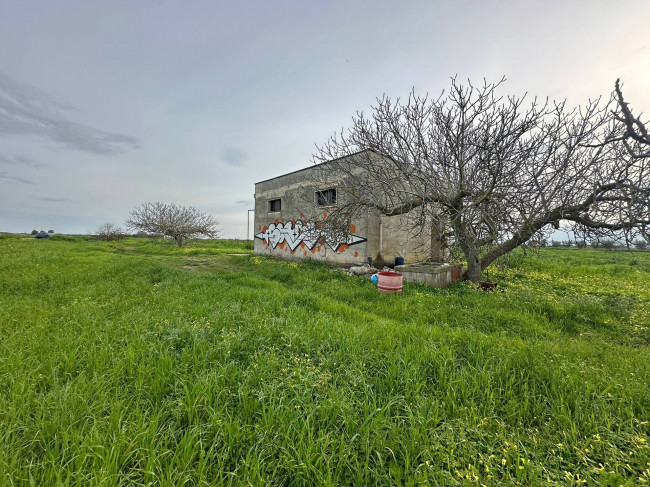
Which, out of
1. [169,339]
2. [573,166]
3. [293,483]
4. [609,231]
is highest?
[573,166]

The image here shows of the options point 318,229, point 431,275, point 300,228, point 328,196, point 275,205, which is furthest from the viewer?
point 275,205

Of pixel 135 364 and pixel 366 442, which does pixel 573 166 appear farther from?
pixel 135 364

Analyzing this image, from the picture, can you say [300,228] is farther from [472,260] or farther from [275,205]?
[472,260]

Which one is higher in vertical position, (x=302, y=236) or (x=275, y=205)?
(x=275, y=205)

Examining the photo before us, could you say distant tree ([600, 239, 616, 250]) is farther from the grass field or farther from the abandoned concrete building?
the abandoned concrete building

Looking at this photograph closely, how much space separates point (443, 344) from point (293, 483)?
2.29m

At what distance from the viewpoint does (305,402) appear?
2.02 m

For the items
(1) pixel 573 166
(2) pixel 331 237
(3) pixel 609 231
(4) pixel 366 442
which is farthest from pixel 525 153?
(4) pixel 366 442

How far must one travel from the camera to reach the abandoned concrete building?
33.4ft

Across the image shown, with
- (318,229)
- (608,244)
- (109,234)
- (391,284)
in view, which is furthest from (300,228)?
(109,234)

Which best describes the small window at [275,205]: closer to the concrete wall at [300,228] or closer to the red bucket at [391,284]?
the concrete wall at [300,228]

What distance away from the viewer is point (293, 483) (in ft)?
4.84

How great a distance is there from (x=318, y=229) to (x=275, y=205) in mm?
5818

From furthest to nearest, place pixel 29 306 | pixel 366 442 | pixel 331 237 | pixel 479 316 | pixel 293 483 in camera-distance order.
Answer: pixel 331 237 → pixel 479 316 → pixel 29 306 → pixel 366 442 → pixel 293 483
